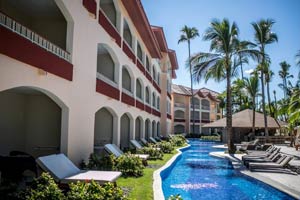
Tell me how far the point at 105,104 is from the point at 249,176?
23.5 ft

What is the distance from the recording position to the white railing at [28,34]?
6.86m

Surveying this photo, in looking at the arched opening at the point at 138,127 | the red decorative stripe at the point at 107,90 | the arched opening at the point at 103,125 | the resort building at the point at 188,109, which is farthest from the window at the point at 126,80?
the resort building at the point at 188,109

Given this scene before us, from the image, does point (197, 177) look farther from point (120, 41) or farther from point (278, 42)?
point (278, 42)

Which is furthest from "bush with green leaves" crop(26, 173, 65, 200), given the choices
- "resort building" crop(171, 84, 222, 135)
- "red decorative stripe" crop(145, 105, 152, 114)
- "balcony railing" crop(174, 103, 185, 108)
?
"balcony railing" crop(174, 103, 185, 108)

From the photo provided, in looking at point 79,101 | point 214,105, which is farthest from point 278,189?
point 214,105

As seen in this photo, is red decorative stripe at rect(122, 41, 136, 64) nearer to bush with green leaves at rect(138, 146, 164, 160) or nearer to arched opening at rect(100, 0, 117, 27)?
arched opening at rect(100, 0, 117, 27)

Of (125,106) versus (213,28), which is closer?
(125,106)

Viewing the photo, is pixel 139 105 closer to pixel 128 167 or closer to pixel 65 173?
pixel 128 167

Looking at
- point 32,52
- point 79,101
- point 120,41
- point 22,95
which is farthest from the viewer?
point 120,41

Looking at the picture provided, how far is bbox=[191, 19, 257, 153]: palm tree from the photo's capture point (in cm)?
2073

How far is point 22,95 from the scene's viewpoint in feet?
38.8

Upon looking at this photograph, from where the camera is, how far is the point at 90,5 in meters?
12.0

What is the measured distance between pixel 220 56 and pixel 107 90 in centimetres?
1008

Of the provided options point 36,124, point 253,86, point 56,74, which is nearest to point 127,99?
point 36,124
